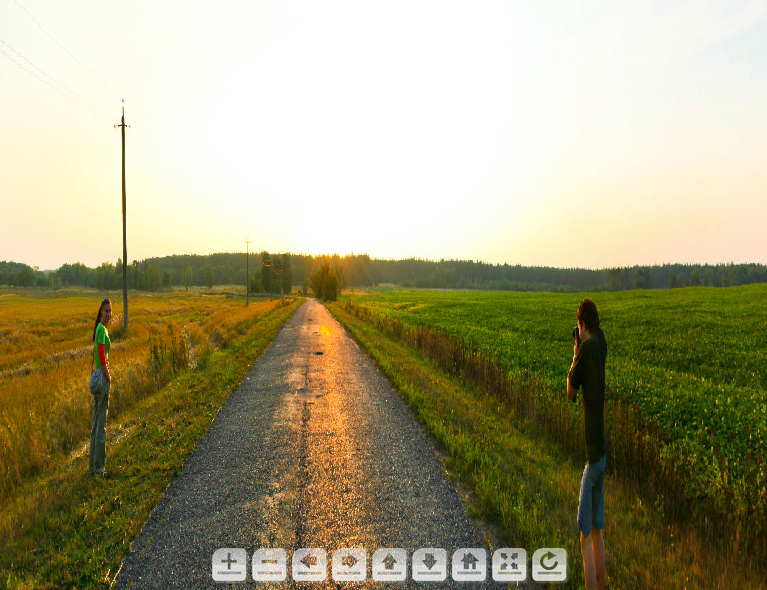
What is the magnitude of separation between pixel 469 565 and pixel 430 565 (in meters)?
0.42

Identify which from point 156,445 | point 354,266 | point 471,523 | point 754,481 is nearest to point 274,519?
point 471,523

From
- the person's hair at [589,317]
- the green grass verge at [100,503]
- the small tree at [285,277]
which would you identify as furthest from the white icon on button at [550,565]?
the small tree at [285,277]

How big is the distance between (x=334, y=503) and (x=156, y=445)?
4.14 m

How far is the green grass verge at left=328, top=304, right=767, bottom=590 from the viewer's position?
12.3 ft

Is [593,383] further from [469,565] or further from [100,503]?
[100,503]

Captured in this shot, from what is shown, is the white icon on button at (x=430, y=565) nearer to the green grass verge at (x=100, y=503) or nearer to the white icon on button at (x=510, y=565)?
the white icon on button at (x=510, y=565)

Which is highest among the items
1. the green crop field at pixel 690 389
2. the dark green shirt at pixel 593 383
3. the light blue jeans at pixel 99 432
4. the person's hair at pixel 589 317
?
the person's hair at pixel 589 317

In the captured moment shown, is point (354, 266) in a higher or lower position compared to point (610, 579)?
higher

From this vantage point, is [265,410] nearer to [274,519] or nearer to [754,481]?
[274,519]

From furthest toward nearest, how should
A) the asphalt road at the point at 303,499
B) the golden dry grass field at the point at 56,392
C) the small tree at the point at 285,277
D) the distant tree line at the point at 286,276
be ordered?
the small tree at the point at 285,277, the distant tree line at the point at 286,276, the golden dry grass field at the point at 56,392, the asphalt road at the point at 303,499

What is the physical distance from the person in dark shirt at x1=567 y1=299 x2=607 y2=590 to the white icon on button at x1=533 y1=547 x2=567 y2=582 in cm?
44

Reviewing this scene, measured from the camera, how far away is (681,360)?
1702cm

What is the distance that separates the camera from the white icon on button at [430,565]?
3659mm

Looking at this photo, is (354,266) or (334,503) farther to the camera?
(354,266)
